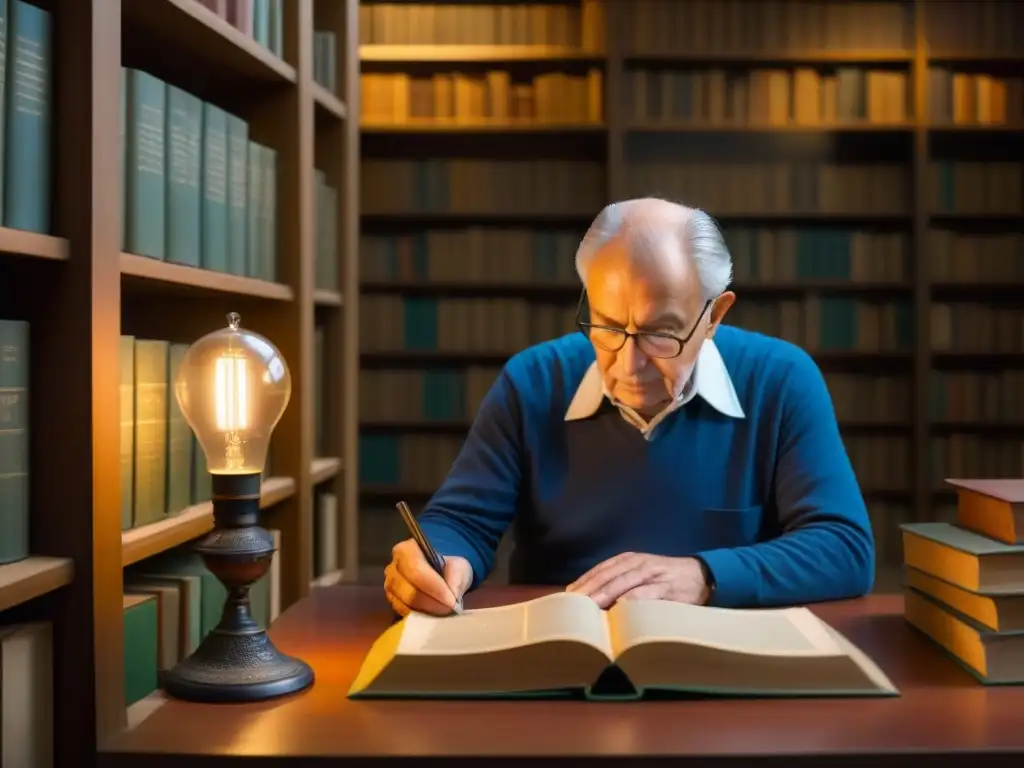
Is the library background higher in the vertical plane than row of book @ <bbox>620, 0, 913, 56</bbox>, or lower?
lower

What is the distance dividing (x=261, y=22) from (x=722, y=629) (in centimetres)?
151

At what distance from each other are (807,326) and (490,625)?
3.44 m

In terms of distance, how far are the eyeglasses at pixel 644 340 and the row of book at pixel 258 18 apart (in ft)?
2.77

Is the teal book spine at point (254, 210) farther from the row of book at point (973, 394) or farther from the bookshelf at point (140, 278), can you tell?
the row of book at point (973, 394)

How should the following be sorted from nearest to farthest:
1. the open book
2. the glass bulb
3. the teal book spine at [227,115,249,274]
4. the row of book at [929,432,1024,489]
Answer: the open book → the glass bulb → the teal book spine at [227,115,249,274] → the row of book at [929,432,1024,489]

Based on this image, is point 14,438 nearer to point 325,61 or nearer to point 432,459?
point 325,61

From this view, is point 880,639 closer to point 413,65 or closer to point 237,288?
point 237,288

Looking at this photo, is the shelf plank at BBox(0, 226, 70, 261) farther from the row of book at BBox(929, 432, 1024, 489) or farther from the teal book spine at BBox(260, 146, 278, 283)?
the row of book at BBox(929, 432, 1024, 489)

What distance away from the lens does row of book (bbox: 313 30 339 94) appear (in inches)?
108

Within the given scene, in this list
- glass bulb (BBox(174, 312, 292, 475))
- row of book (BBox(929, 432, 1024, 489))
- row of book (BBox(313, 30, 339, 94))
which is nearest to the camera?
glass bulb (BBox(174, 312, 292, 475))

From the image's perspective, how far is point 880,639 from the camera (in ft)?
4.16

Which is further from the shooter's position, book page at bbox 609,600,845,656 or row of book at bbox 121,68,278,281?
row of book at bbox 121,68,278,281

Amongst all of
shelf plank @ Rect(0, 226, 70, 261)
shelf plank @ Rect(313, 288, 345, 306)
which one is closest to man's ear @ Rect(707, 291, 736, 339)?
shelf plank @ Rect(0, 226, 70, 261)

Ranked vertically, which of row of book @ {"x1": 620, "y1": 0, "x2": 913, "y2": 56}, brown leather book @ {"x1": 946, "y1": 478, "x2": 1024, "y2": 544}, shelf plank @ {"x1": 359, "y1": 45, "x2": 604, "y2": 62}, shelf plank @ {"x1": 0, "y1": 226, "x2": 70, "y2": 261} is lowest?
brown leather book @ {"x1": 946, "y1": 478, "x2": 1024, "y2": 544}
